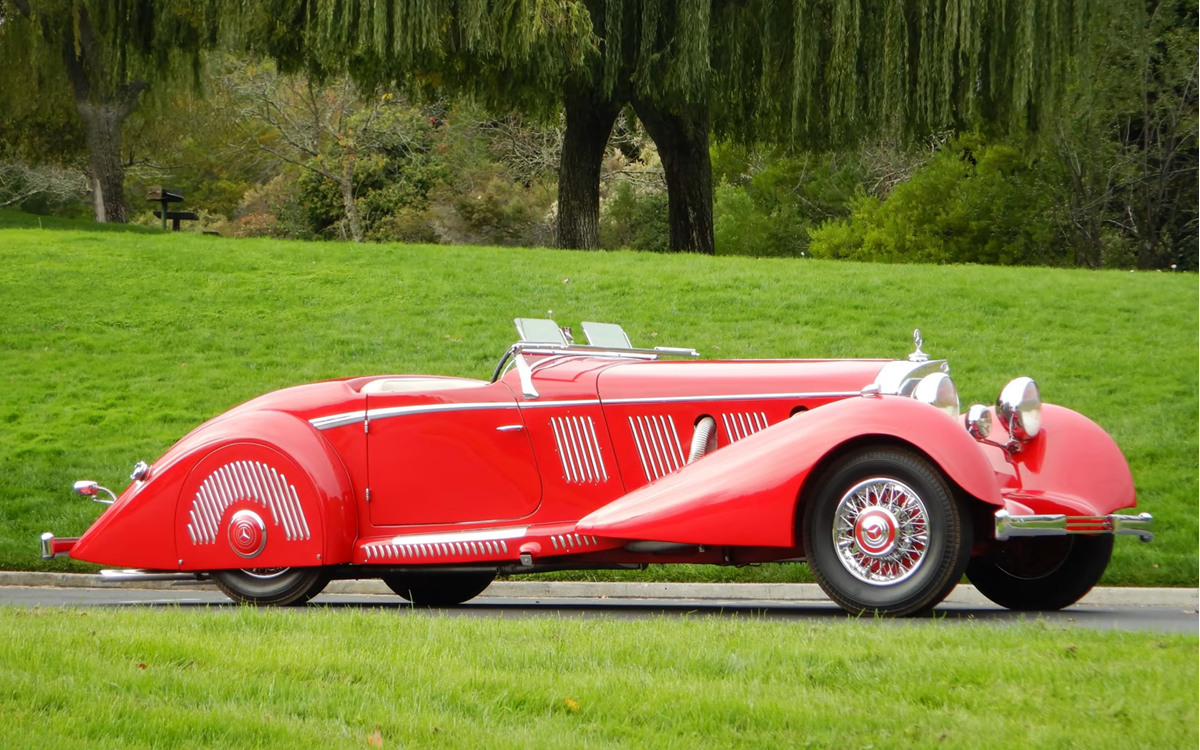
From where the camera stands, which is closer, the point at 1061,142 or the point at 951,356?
the point at 951,356

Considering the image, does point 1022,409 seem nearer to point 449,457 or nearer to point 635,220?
point 449,457

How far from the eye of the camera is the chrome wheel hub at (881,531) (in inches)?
233

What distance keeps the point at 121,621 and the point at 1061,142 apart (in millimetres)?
27136

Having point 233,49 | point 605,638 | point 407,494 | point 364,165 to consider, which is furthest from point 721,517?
point 364,165

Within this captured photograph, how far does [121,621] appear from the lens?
18.4 feet

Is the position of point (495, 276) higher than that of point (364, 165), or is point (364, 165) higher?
point (364, 165)

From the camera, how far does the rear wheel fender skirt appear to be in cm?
708

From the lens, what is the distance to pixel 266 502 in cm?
715

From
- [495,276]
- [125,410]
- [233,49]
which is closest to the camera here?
[125,410]

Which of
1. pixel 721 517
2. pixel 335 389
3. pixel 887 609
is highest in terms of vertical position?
pixel 335 389

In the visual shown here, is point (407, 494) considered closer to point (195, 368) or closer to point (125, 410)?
point (125, 410)

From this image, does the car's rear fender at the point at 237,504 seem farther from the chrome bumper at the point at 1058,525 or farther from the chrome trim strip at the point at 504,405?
the chrome bumper at the point at 1058,525

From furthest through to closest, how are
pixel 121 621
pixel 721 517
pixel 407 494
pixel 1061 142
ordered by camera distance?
pixel 1061 142, pixel 407 494, pixel 721 517, pixel 121 621

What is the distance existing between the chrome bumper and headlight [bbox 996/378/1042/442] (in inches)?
25.6
